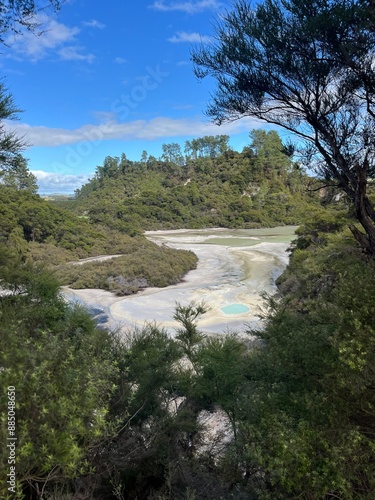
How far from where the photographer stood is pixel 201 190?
6122 cm

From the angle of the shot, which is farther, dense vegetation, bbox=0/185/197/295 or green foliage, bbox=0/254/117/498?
dense vegetation, bbox=0/185/197/295

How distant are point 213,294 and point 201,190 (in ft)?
151

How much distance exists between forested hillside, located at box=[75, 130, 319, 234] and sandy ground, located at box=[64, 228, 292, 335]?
1815 centimetres

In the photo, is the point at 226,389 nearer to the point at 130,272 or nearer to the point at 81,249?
the point at 130,272

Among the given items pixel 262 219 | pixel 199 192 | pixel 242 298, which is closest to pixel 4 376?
pixel 242 298

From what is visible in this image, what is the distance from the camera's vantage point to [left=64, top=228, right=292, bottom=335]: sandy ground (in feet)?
45.1

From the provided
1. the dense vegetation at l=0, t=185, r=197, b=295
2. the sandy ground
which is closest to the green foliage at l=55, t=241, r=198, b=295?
the dense vegetation at l=0, t=185, r=197, b=295

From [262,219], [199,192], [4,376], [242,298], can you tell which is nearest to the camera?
[4,376]

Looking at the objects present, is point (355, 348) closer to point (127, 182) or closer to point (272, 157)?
point (272, 157)

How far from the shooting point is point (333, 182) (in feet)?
16.3

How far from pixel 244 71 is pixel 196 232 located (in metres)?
44.1

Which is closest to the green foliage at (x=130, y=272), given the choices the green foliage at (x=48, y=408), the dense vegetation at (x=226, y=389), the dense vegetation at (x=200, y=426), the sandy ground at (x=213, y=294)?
the sandy ground at (x=213, y=294)

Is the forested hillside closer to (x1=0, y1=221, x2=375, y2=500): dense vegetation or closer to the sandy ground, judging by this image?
the sandy ground

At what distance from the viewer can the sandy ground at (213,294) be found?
45.1 feet
